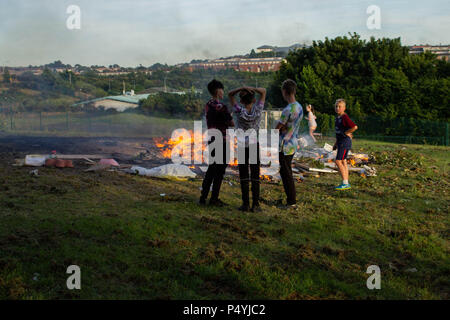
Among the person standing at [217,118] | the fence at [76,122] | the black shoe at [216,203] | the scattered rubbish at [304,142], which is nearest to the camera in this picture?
the person standing at [217,118]

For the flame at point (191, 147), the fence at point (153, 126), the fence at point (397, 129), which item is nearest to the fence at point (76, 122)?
the fence at point (153, 126)

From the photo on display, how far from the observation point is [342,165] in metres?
9.62

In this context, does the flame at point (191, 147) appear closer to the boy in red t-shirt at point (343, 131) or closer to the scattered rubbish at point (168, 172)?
the scattered rubbish at point (168, 172)

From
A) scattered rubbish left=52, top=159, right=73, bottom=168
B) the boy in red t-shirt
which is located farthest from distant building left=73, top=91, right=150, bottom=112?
the boy in red t-shirt

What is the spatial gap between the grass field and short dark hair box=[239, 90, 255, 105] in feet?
5.87

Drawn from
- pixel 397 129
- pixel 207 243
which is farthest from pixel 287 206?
pixel 397 129

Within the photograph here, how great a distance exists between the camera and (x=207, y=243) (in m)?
5.64

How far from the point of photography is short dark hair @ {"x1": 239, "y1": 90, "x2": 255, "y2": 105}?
6930mm

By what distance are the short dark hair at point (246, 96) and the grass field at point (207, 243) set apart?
5.87 feet

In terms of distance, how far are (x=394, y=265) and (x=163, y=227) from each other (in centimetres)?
294

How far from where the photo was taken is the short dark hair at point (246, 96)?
6.93m

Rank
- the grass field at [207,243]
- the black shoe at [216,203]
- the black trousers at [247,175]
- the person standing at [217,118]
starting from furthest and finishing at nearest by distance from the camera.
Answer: the black shoe at [216,203], the black trousers at [247,175], the person standing at [217,118], the grass field at [207,243]

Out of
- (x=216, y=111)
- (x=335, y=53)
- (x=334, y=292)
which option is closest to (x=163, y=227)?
(x=216, y=111)

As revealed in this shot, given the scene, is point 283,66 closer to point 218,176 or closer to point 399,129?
point 399,129
